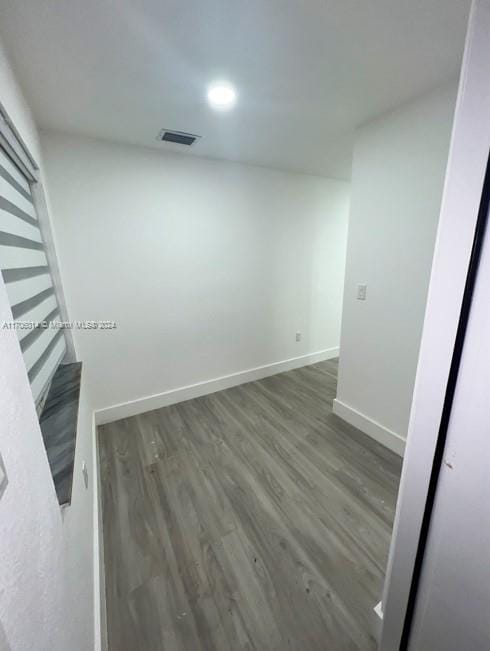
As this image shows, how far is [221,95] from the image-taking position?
149cm

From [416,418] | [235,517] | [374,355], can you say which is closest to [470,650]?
[416,418]

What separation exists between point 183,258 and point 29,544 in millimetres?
2244

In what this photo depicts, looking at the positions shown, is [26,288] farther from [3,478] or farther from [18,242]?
[3,478]

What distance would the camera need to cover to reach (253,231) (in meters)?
2.81

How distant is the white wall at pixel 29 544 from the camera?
43cm

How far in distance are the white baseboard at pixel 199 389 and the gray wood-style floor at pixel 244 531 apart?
103 millimetres

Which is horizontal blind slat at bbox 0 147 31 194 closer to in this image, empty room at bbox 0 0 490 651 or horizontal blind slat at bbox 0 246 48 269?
empty room at bbox 0 0 490 651

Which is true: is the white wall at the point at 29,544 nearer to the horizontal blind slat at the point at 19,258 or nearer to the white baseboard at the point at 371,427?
the horizontal blind slat at the point at 19,258

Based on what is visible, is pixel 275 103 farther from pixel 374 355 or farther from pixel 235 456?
pixel 235 456

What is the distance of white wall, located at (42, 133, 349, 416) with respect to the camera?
2066mm

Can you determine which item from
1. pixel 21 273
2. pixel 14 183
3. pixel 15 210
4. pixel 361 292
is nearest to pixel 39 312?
pixel 21 273

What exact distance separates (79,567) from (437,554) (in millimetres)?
1092

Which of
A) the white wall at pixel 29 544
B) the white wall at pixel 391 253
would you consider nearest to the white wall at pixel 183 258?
the white wall at pixel 391 253

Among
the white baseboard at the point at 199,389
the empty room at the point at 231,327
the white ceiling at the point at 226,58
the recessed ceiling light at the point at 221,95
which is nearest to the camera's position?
the empty room at the point at 231,327
